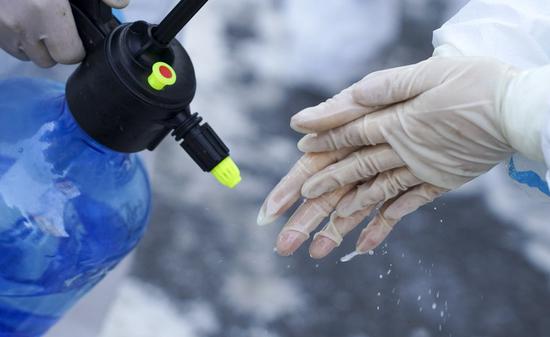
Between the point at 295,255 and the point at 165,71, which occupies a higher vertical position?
the point at 165,71

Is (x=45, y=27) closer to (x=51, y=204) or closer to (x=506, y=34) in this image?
(x=51, y=204)

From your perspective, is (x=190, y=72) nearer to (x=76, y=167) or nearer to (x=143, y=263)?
(x=76, y=167)

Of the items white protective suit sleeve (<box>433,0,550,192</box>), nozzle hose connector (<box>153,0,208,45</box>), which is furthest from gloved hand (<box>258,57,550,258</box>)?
nozzle hose connector (<box>153,0,208,45</box>)

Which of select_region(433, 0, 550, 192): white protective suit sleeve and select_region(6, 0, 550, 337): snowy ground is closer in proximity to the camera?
select_region(433, 0, 550, 192): white protective suit sleeve

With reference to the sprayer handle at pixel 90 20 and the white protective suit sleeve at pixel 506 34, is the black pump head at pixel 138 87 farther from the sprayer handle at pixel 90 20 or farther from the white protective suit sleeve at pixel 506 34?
the white protective suit sleeve at pixel 506 34

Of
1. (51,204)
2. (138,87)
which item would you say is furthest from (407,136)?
(51,204)

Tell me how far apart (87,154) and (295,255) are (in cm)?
62

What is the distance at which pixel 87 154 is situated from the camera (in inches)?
31.0

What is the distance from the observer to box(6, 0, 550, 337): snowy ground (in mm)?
1260

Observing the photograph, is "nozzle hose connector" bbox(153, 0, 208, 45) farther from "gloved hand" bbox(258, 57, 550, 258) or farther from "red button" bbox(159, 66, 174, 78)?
"gloved hand" bbox(258, 57, 550, 258)

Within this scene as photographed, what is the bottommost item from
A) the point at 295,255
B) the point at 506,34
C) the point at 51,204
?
the point at 295,255

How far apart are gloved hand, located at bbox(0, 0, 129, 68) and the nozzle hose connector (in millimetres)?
84

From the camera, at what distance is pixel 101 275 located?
929mm

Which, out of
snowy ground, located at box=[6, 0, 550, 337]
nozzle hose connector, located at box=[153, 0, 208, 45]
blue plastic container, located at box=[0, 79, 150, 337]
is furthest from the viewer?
snowy ground, located at box=[6, 0, 550, 337]
